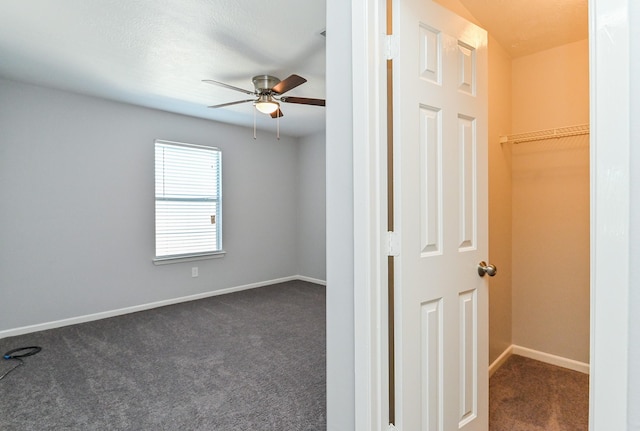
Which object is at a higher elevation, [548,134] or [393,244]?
[548,134]

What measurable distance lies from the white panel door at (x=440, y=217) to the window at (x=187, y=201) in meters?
3.78

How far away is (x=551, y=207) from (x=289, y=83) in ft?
7.54

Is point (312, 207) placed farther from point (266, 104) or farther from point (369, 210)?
point (369, 210)

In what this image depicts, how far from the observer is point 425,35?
1.41m

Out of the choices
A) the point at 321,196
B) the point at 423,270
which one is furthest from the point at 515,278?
the point at 321,196

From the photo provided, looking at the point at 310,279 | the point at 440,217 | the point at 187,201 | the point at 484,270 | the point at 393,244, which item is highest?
the point at 187,201

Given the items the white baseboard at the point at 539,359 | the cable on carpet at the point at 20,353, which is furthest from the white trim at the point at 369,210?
the cable on carpet at the point at 20,353

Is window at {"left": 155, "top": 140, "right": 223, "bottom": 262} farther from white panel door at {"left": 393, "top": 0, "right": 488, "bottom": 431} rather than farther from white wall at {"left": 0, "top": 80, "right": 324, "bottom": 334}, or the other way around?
white panel door at {"left": 393, "top": 0, "right": 488, "bottom": 431}

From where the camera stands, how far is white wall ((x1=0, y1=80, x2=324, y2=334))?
331 centimetres

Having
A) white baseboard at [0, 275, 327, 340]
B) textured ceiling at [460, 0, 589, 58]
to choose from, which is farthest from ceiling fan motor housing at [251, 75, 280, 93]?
white baseboard at [0, 275, 327, 340]

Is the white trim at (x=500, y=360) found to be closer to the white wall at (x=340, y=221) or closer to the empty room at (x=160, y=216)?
the empty room at (x=160, y=216)

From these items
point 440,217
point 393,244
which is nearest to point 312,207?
point 440,217

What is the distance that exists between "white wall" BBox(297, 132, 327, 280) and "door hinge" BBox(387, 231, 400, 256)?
4069 mm

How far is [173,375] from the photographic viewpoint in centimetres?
250
